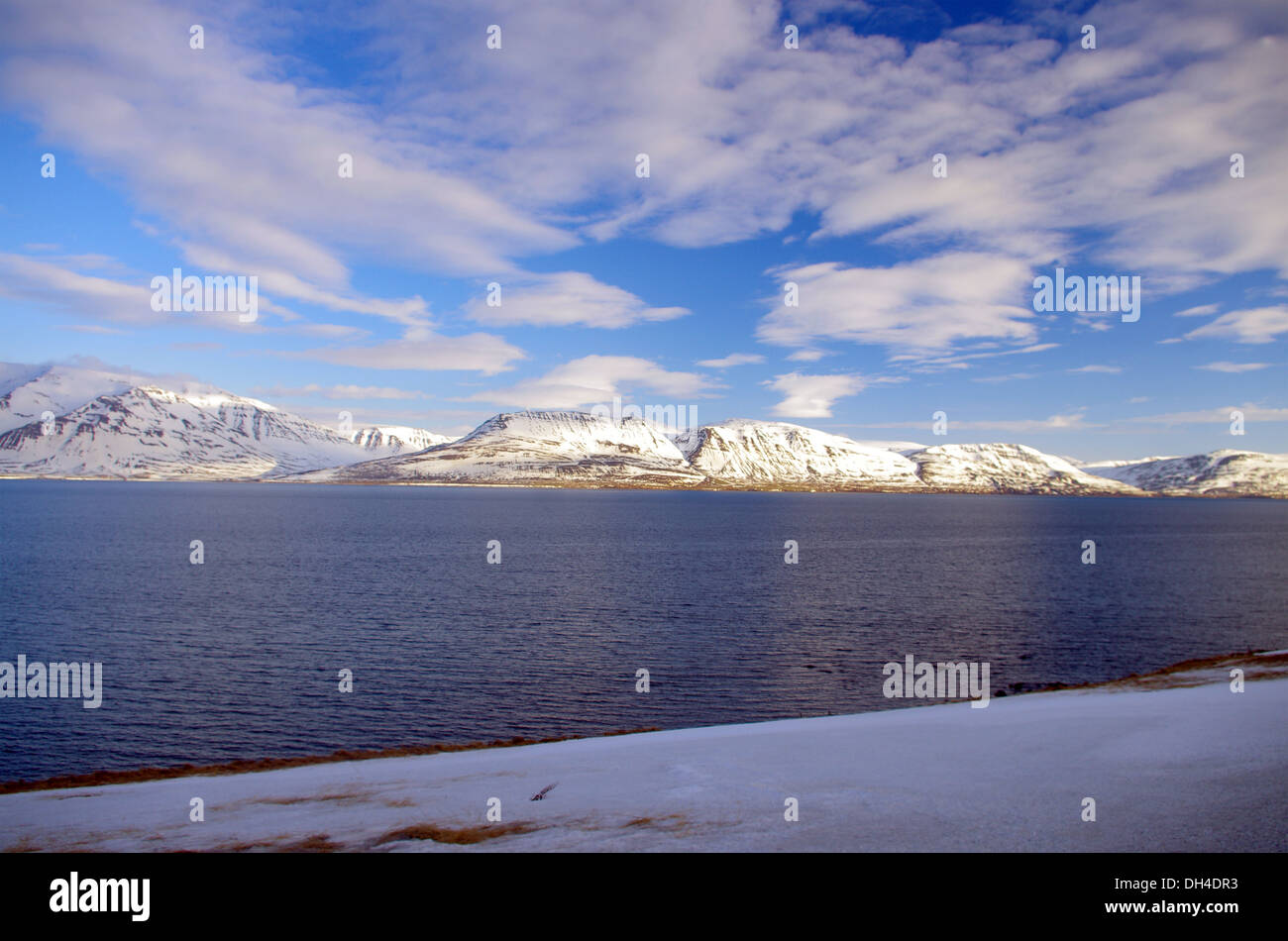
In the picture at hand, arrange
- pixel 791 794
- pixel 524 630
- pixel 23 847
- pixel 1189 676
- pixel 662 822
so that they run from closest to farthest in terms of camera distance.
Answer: pixel 662 822 < pixel 23 847 < pixel 791 794 < pixel 1189 676 < pixel 524 630

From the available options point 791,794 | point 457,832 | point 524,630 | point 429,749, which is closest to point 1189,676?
point 791,794

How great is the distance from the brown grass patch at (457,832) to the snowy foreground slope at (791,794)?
0.19 feet

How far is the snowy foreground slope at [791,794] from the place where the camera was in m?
11.5

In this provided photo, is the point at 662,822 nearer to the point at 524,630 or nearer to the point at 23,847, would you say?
the point at 23,847

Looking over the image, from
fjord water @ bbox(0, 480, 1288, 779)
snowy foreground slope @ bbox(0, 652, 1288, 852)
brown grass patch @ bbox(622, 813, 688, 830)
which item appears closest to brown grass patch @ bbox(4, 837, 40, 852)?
snowy foreground slope @ bbox(0, 652, 1288, 852)

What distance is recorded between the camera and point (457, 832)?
13.1m

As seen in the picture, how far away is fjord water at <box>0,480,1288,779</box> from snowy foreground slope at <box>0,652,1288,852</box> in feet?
45.6

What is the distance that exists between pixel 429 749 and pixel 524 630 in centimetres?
2626

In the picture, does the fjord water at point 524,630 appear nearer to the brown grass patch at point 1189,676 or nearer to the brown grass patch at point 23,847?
the brown grass patch at point 1189,676

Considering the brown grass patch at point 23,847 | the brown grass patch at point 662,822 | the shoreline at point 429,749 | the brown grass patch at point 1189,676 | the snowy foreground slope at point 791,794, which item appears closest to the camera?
the snowy foreground slope at point 791,794

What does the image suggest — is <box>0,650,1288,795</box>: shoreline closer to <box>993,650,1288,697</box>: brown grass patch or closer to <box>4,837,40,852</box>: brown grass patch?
<box>993,650,1288,697</box>: brown grass patch

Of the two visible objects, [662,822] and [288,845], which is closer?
[662,822]

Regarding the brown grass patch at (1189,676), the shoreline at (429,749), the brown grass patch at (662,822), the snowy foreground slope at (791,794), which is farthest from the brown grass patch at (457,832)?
the brown grass patch at (1189,676)

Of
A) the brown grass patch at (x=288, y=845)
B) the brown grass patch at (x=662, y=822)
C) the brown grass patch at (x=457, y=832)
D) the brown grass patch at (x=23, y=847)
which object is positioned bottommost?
the brown grass patch at (x=23, y=847)
